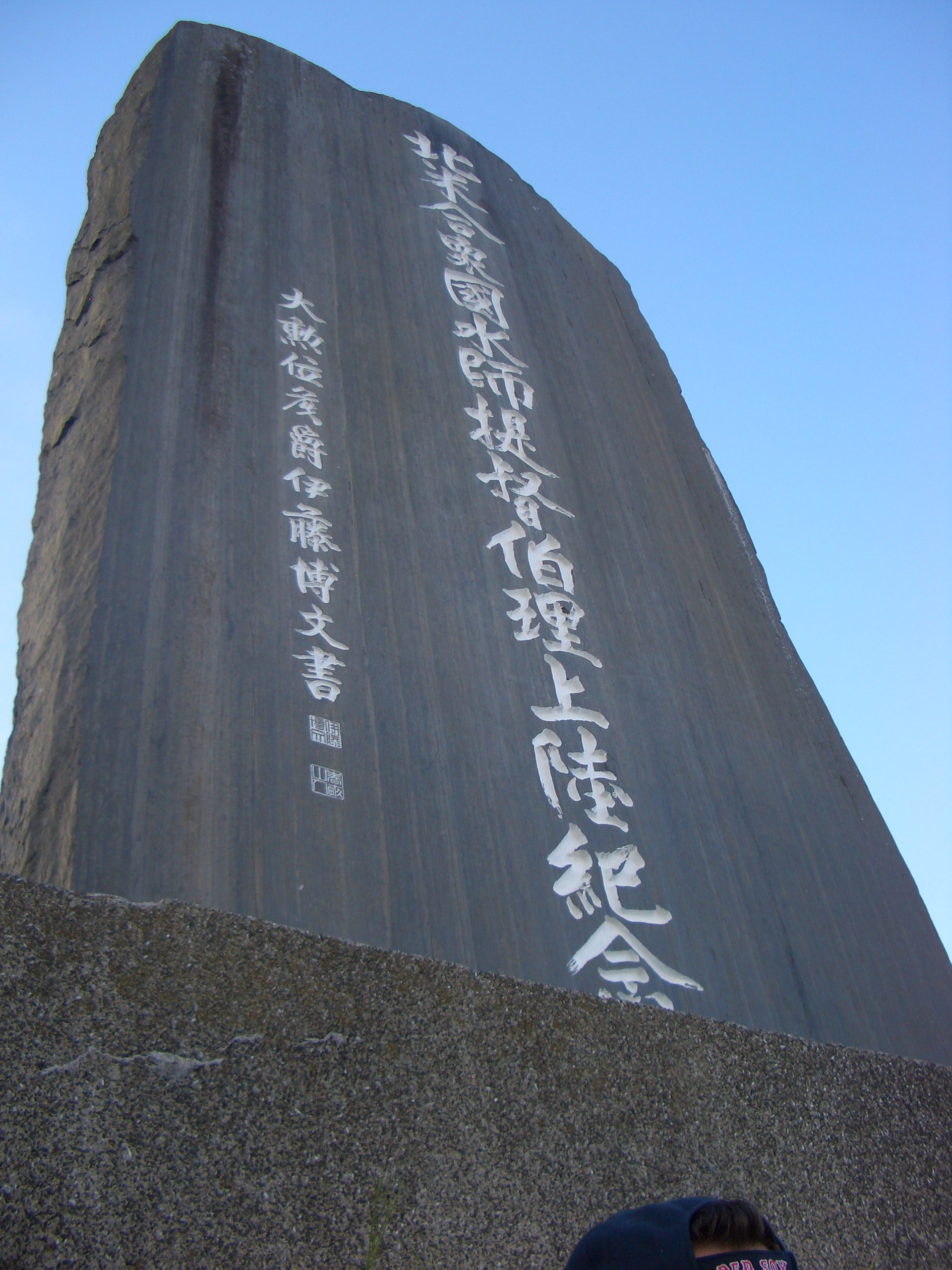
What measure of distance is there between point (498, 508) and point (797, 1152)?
1586 mm

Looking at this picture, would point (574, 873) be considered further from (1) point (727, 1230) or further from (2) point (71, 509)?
(2) point (71, 509)

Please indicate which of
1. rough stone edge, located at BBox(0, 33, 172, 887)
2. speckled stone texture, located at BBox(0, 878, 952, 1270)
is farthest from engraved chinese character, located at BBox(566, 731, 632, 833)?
rough stone edge, located at BBox(0, 33, 172, 887)

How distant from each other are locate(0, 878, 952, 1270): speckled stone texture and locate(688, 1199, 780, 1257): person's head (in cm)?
56

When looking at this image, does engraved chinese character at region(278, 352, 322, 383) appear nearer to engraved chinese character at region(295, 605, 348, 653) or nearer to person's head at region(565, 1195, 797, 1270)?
engraved chinese character at region(295, 605, 348, 653)

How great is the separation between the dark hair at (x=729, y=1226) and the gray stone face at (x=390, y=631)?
0.81m

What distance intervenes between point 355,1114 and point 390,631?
3.29 ft

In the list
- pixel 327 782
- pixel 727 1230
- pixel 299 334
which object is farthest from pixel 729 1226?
pixel 299 334

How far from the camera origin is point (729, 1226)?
990mm

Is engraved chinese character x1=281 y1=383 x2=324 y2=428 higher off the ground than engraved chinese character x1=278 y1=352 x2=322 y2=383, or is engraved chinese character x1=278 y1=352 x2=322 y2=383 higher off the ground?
engraved chinese character x1=278 y1=352 x2=322 y2=383

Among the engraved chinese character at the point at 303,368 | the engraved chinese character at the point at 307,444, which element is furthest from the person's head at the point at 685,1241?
the engraved chinese character at the point at 303,368

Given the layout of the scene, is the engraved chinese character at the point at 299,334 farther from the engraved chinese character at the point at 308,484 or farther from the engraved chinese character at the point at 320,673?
the engraved chinese character at the point at 320,673

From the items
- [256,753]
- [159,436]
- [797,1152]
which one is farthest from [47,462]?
[797,1152]

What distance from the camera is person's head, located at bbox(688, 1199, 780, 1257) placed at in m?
0.98

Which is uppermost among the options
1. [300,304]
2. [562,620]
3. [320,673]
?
[300,304]
